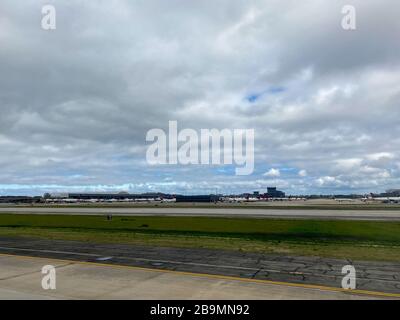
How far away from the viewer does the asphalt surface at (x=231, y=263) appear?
42.2 ft

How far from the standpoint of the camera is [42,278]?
13047mm

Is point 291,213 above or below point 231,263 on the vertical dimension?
below

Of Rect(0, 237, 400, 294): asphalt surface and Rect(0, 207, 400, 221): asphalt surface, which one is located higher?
Rect(0, 237, 400, 294): asphalt surface

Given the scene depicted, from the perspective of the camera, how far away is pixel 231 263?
15.9 metres

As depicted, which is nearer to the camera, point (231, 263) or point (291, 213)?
point (231, 263)

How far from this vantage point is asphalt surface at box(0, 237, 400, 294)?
12.9 m

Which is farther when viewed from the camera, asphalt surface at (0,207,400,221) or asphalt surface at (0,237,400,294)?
asphalt surface at (0,207,400,221)

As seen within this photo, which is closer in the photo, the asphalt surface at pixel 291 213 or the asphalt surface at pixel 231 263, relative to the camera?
the asphalt surface at pixel 231 263

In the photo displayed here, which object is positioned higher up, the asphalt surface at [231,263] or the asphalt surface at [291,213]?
the asphalt surface at [231,263]
